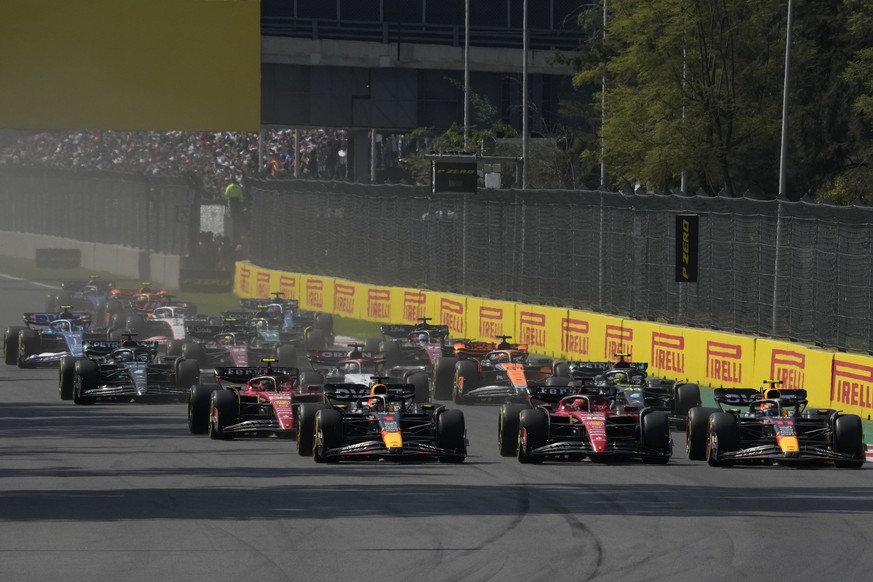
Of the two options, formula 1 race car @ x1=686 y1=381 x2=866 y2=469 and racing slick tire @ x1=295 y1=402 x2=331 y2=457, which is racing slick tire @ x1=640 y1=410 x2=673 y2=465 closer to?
formula 1 race car @ x1=686 y1=381 x2=866 y2=469

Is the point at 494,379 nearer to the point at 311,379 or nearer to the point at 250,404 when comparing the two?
the point at 311,379

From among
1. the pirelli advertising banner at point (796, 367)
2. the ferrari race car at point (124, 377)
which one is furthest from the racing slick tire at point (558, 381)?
the ferrari race car at point (124, 377)

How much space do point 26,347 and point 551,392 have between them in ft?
37.1

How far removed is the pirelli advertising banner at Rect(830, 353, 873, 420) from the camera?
22609 mm

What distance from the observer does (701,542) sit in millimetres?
14117

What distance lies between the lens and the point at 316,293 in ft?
142

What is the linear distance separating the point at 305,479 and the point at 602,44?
109ft

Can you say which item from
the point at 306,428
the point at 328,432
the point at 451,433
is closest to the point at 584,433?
the point at 451,433

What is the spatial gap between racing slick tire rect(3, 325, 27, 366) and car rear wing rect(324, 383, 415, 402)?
10.6 meters

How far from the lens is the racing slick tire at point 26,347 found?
2873cm

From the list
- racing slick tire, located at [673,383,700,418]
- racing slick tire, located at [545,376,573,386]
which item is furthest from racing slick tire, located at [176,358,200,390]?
racing slick tire, located at [673,383,700,418]

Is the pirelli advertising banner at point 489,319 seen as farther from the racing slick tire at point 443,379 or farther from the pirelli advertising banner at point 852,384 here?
the pirelli advertising banner at point 852,384

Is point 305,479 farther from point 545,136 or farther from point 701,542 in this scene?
point 545,136

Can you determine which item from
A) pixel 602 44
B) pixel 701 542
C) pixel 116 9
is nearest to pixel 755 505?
pixel 701 542
